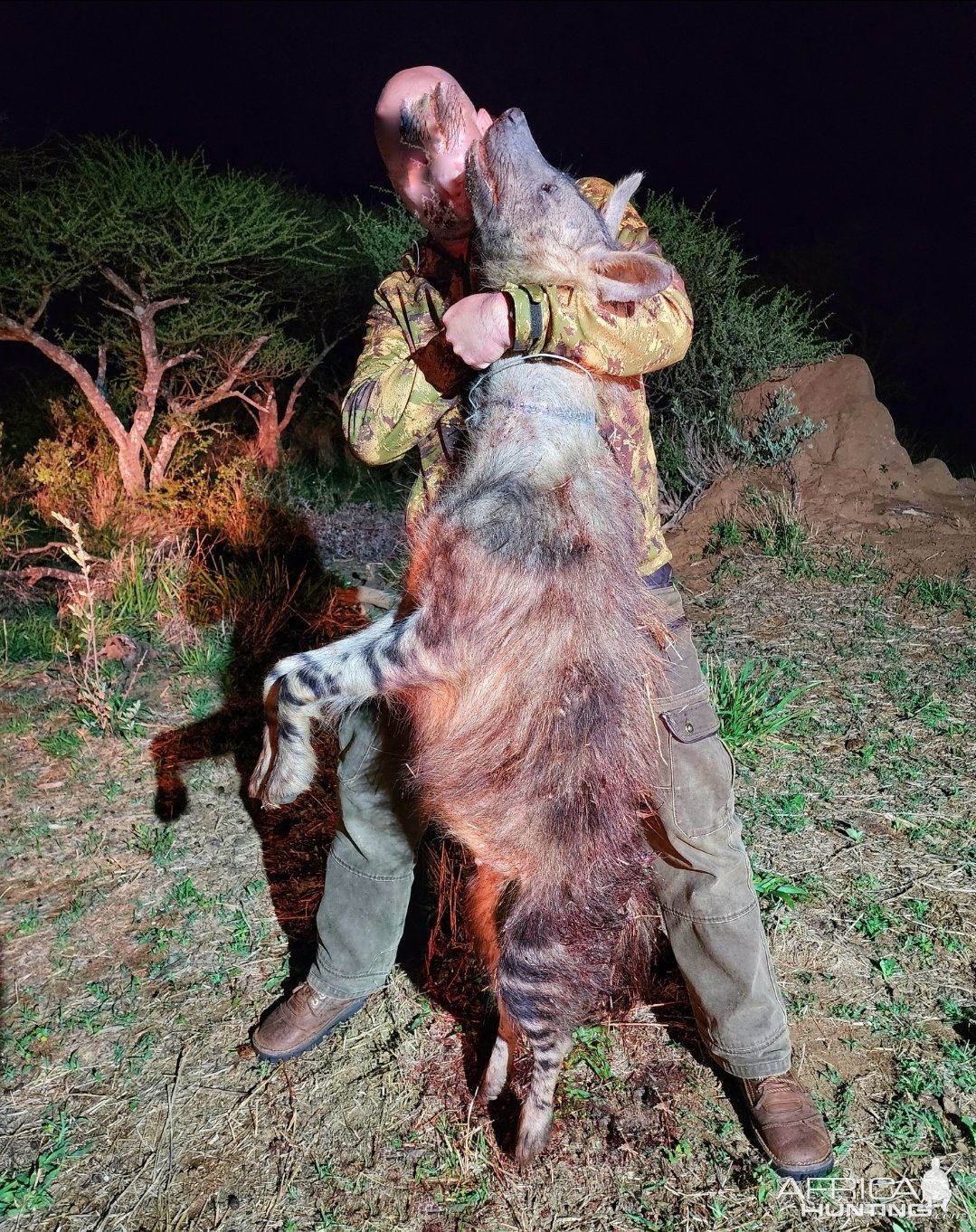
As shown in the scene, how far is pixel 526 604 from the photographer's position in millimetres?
1683

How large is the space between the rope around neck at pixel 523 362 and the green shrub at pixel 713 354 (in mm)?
5844

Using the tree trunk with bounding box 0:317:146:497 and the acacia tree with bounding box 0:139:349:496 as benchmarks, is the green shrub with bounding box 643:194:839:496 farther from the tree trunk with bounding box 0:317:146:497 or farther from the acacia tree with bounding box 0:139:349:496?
the tree trunk with bounding box 0:317:146:497

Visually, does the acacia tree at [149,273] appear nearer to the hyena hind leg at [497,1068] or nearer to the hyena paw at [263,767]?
the hyena paw at [263,767]

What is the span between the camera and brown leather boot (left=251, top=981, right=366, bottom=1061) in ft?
8.20

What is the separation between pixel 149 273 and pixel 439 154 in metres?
6.38

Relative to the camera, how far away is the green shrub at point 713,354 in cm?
749

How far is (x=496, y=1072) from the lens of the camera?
2.26m

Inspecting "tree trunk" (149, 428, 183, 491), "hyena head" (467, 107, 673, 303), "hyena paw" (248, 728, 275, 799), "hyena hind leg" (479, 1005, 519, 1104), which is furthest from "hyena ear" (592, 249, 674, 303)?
"tree trunk" (149, 428, 183, 491)

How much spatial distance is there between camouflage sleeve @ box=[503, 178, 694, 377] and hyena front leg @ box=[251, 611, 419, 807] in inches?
25.3

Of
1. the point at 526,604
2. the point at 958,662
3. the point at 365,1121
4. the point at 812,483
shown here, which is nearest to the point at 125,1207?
the point at 365,1121

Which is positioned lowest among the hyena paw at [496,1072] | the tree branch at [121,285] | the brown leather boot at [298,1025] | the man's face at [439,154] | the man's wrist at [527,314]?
the brown leather boot at [298,1025]

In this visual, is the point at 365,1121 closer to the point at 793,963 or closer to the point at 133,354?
the point at 793,963

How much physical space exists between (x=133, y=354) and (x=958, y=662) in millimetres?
7585

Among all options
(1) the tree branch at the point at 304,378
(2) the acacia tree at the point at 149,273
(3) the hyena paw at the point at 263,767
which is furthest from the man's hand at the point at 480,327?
(1) the tree branch at the point at 304,378
